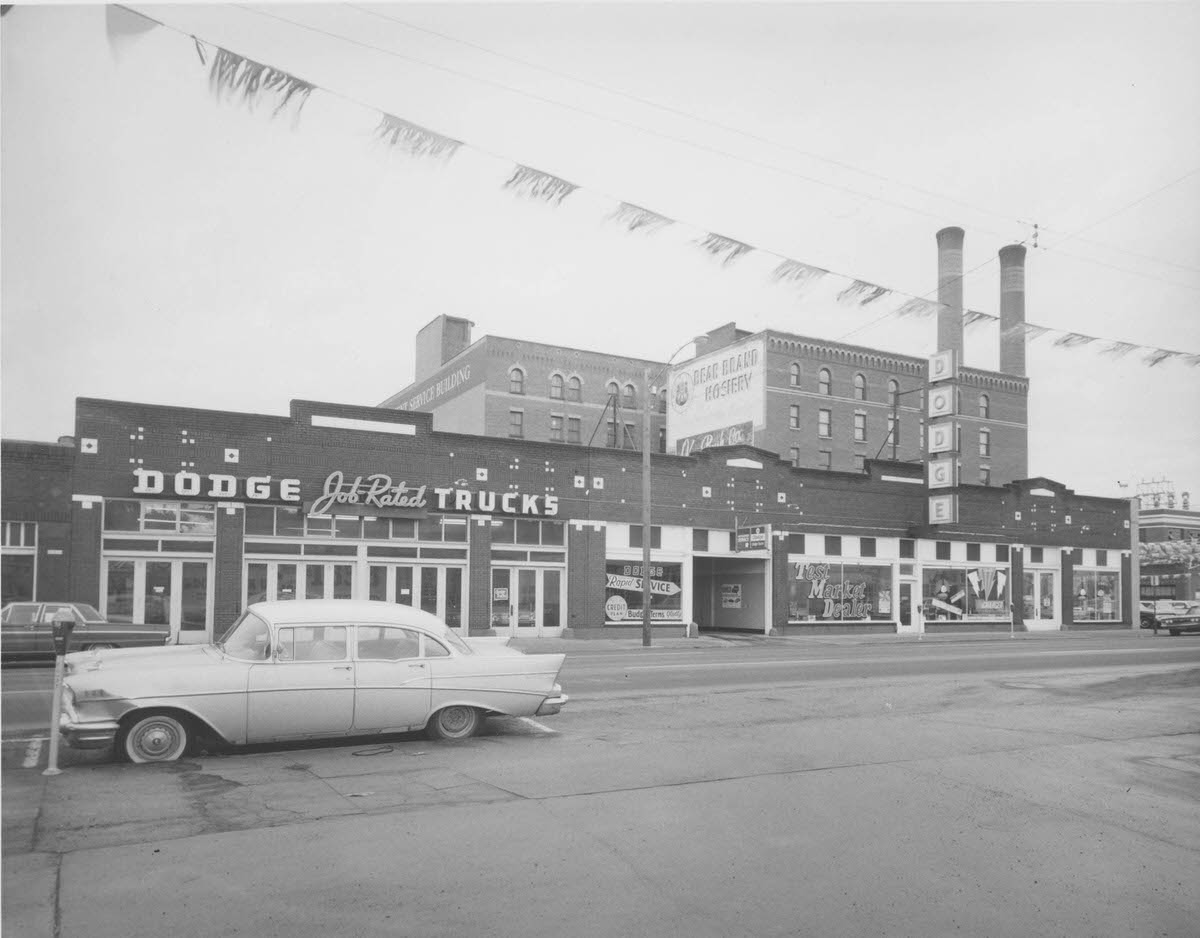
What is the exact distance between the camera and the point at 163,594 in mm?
25109

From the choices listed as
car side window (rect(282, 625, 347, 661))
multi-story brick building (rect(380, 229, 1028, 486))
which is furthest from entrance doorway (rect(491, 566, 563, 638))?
multi-story brick building (rect(380, 229, 1028, 486))

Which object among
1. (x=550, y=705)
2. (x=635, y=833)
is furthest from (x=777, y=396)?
(x=635, y=833)

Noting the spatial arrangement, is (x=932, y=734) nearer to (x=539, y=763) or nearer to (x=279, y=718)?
(x=539, y=763)

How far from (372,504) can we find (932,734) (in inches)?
772

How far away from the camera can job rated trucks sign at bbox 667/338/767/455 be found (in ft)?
128

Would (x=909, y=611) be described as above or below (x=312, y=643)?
below

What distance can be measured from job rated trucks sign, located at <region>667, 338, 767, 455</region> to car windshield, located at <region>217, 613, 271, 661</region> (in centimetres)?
3013

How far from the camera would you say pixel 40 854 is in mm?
6168

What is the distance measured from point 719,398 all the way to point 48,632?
29.0 m

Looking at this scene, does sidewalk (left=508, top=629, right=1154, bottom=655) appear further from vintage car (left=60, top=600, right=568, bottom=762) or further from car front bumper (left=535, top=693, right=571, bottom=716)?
vintage car (left=60, top=600, right=568, bottom=762)

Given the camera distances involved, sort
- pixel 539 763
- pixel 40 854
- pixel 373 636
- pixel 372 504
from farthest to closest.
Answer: pixel 372 504 → pixel 373 636 → pixel 539 763 → pixel 40 854

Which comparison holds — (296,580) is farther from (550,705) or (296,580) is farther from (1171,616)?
(1171,616)

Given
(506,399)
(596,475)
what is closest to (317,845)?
(596,475)

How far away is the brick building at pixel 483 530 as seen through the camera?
24578 mm
